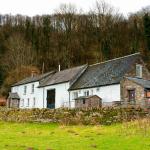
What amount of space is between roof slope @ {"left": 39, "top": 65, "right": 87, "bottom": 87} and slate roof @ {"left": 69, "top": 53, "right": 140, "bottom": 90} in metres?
1.32

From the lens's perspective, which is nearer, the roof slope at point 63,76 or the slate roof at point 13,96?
the roof slope at point 63,76

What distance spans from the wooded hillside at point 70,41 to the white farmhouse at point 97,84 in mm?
20980

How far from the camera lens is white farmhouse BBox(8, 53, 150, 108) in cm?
4688

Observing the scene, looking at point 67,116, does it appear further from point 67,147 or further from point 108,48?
point 108,48

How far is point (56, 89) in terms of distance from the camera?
59.3 meters

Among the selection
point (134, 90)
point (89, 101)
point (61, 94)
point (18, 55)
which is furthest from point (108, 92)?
point (18, 55)

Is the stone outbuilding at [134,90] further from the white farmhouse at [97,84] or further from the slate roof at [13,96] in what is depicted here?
the slate roof at [13,96]

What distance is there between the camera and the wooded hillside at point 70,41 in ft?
289

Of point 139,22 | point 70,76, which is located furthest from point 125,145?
point 139,22

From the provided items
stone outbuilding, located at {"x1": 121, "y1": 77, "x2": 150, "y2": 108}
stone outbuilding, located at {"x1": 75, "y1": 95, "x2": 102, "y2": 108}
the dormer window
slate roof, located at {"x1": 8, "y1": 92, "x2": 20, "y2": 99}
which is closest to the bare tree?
Result: slate roof, located at {"x1": 8, "y1": 92, "x2": 20, "y2": 99}

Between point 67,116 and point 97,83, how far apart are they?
49.3 ft

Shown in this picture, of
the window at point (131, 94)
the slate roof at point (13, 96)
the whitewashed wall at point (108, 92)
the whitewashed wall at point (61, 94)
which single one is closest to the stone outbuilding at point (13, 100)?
the slate roof at point (13, 96)

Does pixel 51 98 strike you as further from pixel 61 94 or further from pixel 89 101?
pixel 89 101

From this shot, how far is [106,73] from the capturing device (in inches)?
2056
